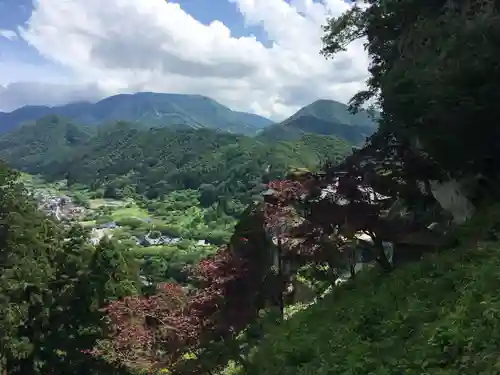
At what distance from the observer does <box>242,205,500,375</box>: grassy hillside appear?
666 centimetres

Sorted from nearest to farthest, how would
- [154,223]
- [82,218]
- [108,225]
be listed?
[108,225] < [154,223] < [82,218]

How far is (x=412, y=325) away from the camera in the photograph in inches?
320

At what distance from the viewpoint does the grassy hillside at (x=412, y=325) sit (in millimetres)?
6656

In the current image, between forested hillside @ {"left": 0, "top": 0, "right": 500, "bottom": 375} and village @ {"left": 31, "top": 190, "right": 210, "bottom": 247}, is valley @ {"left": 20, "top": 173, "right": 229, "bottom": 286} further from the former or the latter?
forested hillside @ {"left": 0, "top": 0, "right": 500, "bottom": 375}

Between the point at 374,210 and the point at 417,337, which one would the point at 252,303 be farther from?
the point at 417,337

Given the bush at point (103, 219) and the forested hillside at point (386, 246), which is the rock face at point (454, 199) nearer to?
the forested hillside at point (386, 246)

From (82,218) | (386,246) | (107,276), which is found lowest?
(82,218)

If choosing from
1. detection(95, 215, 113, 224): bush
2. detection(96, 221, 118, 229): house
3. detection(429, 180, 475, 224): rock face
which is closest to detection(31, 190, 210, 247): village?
detection(96, 221, 118, 229): house

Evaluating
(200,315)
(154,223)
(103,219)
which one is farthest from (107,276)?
(103,219)

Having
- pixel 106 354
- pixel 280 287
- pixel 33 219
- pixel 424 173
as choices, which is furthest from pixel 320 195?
pixel 33 219

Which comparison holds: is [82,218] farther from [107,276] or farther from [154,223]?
[107,276]

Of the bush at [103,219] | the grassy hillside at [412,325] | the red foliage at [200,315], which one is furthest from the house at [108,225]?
the grassy hillside at [412,325]

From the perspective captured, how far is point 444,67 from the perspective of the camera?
32.5 feet

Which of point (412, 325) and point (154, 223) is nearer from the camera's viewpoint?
point (412, 325)
